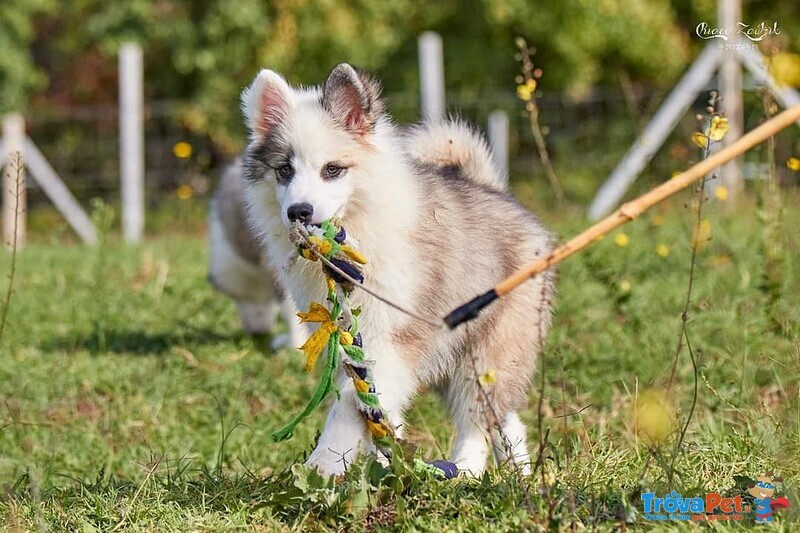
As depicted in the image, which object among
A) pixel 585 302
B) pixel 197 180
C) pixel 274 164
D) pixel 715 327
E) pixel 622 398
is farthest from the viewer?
pixel 197 180

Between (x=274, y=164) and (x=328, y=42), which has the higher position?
(x=328, y=42)

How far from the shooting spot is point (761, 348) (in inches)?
199

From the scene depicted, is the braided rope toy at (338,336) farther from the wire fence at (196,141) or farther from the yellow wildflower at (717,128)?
the wire fence at (196,141)

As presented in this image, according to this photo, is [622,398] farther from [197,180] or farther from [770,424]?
[197,180]

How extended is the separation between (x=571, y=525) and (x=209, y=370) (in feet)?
10.3

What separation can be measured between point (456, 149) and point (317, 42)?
40.4ft

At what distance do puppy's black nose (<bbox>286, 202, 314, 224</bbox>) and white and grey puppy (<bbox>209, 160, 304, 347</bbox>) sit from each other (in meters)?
2.87

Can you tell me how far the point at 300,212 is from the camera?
11.3ft

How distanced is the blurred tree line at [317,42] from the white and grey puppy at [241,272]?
8.64 meters

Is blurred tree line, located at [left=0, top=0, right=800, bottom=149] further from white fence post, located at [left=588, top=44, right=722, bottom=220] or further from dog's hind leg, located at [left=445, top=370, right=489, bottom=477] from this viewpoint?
dog's hind leg, located at [left=445, top=370, right=489, bottom=477]

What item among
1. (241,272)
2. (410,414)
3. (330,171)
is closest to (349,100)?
(330,171)

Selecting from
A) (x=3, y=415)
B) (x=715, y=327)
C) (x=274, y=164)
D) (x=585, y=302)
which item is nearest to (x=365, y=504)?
(x=274, y=164)

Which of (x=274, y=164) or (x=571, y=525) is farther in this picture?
(x=274, y=164)

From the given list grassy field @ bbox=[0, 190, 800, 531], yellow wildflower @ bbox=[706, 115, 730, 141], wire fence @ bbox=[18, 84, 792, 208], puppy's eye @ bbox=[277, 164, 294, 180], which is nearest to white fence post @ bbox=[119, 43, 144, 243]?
wire fence @ bbox=[18, 84, 792, 208]
